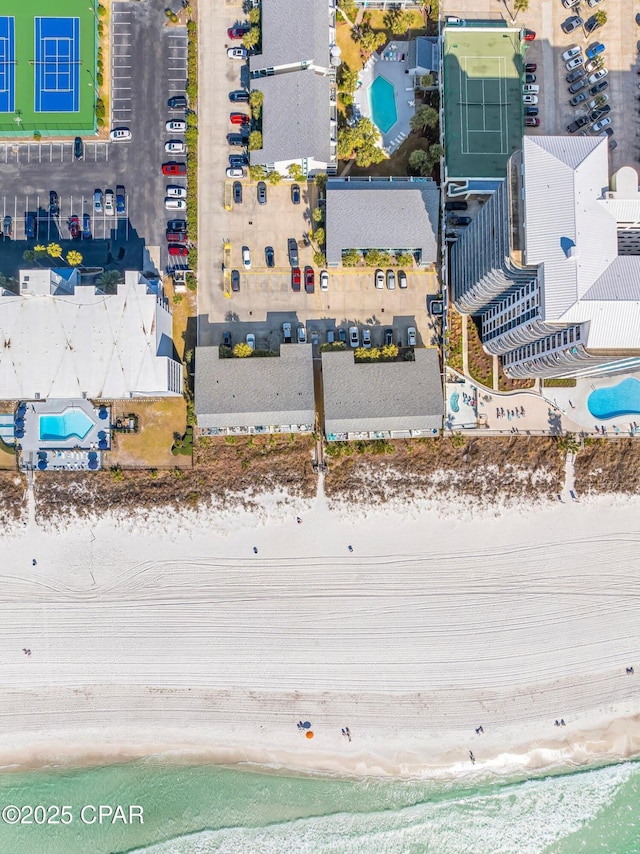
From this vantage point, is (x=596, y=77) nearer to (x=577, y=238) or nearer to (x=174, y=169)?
(x=577, y=238)

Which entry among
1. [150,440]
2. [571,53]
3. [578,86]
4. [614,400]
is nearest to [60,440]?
[150,440]

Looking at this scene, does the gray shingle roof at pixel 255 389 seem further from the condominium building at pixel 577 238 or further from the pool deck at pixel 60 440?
the condominium building at pixel 577 238

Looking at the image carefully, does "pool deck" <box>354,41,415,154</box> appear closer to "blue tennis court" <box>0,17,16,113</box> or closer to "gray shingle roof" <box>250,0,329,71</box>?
"gray shingle roof" <box>250,0,329,71</box>

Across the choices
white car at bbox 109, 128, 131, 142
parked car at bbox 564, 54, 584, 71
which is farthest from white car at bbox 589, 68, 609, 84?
white car at bbox 109, 128, 131, 142

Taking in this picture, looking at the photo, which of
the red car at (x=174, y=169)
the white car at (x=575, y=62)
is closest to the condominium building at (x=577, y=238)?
the white car at (x=575, y=62)

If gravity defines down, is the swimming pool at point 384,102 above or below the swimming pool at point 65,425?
above

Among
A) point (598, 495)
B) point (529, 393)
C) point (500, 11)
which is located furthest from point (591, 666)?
point (500, 11)

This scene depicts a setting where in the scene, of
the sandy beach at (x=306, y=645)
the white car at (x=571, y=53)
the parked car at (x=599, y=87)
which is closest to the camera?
the sandy beach at (x=306, y=645)

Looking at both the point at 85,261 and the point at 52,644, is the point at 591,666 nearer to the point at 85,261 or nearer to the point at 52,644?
the point at 52,644
